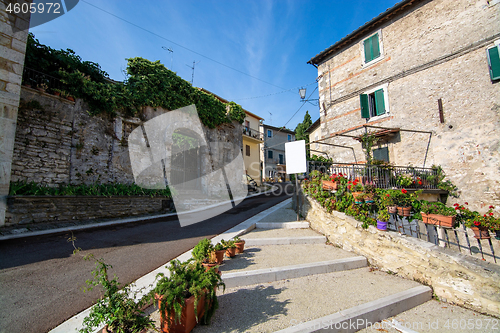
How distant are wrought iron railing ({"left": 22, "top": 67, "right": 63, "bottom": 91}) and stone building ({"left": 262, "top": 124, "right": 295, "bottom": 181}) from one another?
25.1 m

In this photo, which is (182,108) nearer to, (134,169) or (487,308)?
(134,169)

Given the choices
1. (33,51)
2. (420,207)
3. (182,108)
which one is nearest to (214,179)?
(182,108)

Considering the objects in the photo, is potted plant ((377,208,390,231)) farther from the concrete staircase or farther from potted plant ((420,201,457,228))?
potted plant ((420,201,457,228))

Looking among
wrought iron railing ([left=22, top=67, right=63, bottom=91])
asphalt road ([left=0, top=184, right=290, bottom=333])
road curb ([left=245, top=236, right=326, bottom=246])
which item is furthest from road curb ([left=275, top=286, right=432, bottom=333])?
wrought iron railing ([left=22, top=67, right=63, bottom=91])

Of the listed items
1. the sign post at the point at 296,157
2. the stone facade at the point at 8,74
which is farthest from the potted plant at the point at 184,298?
the stone facade at the point at 8,74

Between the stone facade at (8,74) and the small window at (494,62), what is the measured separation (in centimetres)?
1525

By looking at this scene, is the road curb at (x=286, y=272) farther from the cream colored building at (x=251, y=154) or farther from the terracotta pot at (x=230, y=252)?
the cream colored building at (x=251, y=154)

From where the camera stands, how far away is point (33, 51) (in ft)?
26.2

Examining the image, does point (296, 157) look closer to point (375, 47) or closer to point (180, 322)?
point (180, 322)

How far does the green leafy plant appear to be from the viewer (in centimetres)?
209

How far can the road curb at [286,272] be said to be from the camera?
10.8 ft

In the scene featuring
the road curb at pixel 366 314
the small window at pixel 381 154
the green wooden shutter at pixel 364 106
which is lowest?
the road curb at pixel 366 314

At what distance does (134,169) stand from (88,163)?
6.32 feet

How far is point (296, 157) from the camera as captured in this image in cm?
689
